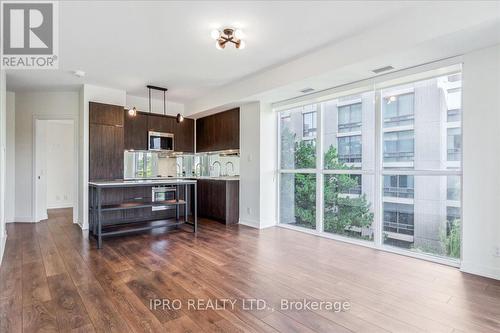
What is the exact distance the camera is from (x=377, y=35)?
300cm

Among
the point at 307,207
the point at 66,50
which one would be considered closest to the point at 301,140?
the point at 307,207

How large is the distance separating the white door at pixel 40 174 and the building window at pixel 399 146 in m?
6.67

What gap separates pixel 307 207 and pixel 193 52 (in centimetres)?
321

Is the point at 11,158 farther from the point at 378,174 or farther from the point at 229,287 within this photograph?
the point at 378,174

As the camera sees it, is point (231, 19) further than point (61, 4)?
Yes

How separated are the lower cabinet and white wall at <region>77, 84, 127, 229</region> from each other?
92.3 inches

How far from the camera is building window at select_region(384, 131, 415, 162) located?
12.1 ft

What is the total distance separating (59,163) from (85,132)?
10.6 ft

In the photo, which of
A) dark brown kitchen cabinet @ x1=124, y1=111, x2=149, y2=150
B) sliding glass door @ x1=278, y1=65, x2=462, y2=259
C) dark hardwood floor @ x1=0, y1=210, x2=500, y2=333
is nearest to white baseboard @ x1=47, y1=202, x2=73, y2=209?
dark brown kitchen cabinet @ x1=124, y1=111, x2=149, y2=150

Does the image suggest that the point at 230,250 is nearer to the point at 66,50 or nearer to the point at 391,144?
the point at 391,144

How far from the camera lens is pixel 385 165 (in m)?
3.93

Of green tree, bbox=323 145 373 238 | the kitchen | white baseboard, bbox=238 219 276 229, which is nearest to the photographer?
green tree, bbox=323 145 373 238

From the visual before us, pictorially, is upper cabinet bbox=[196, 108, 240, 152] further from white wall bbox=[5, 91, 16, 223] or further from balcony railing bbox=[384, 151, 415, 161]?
white wall bbox=[5, 91, 16, 223]

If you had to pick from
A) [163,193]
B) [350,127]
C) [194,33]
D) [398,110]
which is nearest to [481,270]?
[398,110]
